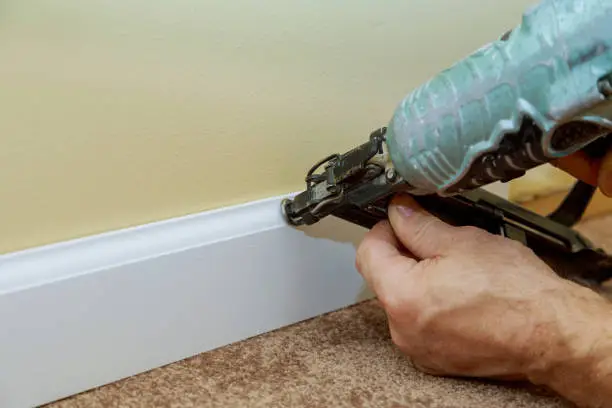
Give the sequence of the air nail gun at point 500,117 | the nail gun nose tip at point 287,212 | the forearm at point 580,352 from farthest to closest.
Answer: the nail gun nose tip at point 287,212
the forearm at point 580,352
the air nail gun at point 500,117

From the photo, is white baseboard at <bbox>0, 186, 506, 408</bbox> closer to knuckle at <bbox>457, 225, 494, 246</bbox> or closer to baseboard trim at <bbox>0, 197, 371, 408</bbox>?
baseboard trim at <bbox>0, 197, 371, 408</bbox>

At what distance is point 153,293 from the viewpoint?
626 millimetres

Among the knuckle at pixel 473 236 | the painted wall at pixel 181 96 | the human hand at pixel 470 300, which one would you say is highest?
the painted wall at pixel 181 96

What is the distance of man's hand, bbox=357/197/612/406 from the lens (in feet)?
1.78

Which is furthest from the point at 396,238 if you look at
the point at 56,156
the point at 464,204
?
the point at 56,156

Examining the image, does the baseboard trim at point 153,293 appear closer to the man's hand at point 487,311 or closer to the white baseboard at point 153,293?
the white baseboard at point 153,293

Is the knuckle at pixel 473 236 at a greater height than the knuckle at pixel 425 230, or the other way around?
the knuckle at pixel 425 230

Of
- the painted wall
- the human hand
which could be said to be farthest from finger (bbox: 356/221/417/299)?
the painted wall

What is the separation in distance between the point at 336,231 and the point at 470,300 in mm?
201

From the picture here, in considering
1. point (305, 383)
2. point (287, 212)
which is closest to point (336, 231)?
point (287, 212)

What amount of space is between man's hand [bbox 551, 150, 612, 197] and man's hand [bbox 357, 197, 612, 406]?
0.09 meters

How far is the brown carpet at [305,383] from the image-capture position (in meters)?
0.60

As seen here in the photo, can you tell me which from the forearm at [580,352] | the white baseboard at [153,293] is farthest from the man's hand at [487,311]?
the white baseboard at [153,293]

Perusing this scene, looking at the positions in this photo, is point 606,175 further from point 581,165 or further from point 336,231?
point 336,231
